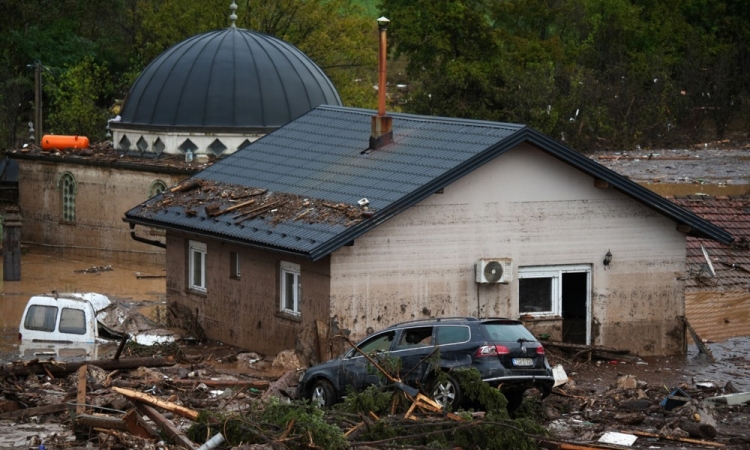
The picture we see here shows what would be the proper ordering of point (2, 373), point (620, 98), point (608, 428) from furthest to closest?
1. point (620, 98)
2. point (2, 373)
3. point (608, 428)

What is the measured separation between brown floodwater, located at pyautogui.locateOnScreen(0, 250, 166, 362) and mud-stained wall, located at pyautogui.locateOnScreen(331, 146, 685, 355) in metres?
8.57

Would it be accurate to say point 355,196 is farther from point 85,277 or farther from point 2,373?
point 85,277

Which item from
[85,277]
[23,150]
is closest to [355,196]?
[85,277]

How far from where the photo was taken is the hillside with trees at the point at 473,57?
64.4m

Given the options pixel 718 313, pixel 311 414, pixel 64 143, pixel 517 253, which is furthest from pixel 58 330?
pixel 64 143

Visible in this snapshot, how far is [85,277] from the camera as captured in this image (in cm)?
4175

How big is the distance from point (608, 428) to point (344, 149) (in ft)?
37.5

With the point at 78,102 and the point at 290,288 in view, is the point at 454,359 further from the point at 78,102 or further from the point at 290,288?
the point at 78,102

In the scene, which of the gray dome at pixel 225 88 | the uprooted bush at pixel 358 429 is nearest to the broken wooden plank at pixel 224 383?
the uprooted bush at pixel 358 429

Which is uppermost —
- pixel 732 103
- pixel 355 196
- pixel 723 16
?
pixel 723 16

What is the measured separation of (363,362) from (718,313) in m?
13.6

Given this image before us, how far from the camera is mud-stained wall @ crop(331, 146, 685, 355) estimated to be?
81.5 feet

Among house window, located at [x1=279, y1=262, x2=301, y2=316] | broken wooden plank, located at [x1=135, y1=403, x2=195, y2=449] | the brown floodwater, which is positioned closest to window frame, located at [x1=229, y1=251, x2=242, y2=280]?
house window, located at [x1=279, y1=262, x2=301, y2=316]

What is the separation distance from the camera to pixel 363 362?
19547 mm
